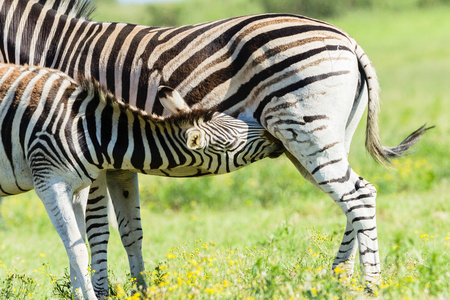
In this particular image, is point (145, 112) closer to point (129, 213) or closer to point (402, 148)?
point (129, 213)

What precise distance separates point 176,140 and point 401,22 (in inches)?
1686

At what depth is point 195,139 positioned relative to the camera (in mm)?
4730

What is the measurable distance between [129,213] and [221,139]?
1419mm

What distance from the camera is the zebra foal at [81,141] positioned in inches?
190

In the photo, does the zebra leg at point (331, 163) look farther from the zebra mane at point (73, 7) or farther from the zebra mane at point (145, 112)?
the zebra mane at point (73, 7)

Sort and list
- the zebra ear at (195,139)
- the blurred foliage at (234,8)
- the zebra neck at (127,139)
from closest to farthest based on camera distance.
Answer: the zebra ear at (195,139) < the zebra neck at (127,139) < the blurred foliage at (234,8)

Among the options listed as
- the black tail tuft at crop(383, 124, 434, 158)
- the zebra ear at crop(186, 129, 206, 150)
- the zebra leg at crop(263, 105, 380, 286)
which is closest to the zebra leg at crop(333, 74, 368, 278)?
the zebra leg at crop(263, 105, 380, 286)

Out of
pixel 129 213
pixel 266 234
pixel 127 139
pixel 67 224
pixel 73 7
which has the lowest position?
pixel 266 234

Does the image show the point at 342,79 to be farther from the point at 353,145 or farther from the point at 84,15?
the point at 353,145

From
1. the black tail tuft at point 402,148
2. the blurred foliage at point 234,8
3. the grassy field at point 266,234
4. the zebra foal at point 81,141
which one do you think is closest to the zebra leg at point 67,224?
the zebra foal at point 81,141

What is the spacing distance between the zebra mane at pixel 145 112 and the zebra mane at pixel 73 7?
63.8 inches

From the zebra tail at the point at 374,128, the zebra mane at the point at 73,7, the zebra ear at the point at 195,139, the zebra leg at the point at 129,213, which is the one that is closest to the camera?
the zebra ear at the point at 195,139

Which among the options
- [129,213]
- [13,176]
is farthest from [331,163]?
[13,176]

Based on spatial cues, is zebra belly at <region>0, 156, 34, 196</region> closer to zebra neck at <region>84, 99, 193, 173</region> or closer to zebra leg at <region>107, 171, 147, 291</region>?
zebra neck at <region>84, 99, 193, 173</region>
